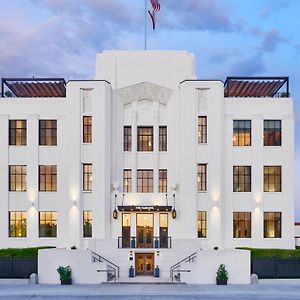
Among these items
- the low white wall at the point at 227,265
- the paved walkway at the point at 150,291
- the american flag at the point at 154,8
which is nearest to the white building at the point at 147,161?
the american flag at the point at 154,8

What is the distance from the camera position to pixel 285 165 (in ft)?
129

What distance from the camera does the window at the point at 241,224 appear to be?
38812mm

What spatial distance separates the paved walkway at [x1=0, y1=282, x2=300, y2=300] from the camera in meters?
28.7

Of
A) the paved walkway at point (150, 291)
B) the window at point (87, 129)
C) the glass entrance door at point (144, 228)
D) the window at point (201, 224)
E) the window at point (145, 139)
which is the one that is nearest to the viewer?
the paved walkway at point (150, 291)

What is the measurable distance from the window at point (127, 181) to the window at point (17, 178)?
8.05 metres

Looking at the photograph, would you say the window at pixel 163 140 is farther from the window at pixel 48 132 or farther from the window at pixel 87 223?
the window at pixel 48 132

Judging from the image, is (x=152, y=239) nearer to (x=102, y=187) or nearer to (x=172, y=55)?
(x=102, y=187)

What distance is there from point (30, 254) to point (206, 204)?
13.8 metres

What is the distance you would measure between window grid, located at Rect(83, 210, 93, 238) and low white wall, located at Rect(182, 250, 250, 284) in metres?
9.08

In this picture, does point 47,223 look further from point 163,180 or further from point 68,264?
point 163,180

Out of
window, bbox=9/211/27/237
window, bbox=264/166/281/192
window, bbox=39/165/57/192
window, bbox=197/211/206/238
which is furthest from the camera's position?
window, bbox=264/166/281/192

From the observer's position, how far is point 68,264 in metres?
33.4

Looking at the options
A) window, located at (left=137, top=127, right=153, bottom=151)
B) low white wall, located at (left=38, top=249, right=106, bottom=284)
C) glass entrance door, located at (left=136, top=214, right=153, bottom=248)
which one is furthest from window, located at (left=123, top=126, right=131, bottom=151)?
low white wall, located at (left=38, top=249, right=106, bottom=284)

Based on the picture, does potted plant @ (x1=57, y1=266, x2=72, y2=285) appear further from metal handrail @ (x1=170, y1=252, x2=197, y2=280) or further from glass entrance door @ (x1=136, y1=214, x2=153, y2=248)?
glass entrance door @ (x1=136, y1=214, x2=153, y2=248)
